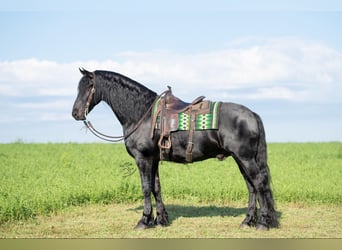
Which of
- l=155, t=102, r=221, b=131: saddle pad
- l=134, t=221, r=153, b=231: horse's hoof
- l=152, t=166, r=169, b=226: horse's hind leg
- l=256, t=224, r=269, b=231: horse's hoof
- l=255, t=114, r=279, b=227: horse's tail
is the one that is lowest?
l=134, t=221, r=153, b=231: horse's hoof

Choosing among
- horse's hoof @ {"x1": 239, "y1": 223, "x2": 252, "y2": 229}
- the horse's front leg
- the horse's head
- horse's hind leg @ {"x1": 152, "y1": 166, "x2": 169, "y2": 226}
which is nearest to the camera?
the horse's front leg

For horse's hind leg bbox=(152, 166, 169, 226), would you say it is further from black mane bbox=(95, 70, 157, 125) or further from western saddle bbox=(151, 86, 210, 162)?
black mane bbox=(95, 70, 157, 125)

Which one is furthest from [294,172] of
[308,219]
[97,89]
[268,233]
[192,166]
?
[97,89]

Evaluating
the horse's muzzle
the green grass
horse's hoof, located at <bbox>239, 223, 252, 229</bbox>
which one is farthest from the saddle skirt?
horse's hoof, located at <bbox>239, 223, 252, 229</bbox>

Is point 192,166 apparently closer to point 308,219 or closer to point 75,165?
point 75,165

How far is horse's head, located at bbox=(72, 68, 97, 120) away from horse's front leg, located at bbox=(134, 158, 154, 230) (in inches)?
50.0

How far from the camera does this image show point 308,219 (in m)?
9.45

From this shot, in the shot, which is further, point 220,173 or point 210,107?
point 220,173

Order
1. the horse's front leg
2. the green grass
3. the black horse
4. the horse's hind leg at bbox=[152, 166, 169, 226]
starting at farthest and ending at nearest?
the green grass → the horse's hind leg at bbox=[152, 166, 169, 226] → the horse's front leg → the black horse

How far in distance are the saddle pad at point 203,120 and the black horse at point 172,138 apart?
0.25 ft

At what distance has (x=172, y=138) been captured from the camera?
816cm

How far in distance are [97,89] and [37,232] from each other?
264 cm

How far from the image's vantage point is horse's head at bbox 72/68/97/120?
832 centimetres

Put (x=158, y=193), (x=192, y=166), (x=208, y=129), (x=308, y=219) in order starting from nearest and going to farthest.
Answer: (x=208, y=129) < (x=158, y=193) < (x=308, y=219) < (x=192, y=166)
